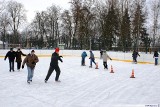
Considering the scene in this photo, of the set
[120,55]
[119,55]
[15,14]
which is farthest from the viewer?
[15,14]

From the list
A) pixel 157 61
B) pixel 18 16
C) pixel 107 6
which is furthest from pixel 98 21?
pixel 157 61

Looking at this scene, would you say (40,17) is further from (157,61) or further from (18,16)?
(157,61)

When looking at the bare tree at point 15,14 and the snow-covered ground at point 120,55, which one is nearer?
the snow-covered ground at point 120,55

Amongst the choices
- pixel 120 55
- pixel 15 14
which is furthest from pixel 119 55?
pixel 15 14

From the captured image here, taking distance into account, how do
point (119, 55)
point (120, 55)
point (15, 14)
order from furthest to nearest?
1. point (15, 14)
2. point (119, 55)
3. point (120, 55)

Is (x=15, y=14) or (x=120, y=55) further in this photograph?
(x=15, y=14)

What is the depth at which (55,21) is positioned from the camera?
60688 mm

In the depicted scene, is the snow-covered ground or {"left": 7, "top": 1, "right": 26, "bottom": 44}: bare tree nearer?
the snow-covered ground

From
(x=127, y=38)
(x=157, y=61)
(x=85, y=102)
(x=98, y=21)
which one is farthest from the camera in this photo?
(x=98, y=21)

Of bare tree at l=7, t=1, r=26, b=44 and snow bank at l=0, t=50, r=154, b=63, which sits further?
bare tree at l=7, t=1, r=26, b=44

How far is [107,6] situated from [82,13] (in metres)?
4.90

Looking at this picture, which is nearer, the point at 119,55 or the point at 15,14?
the point at 119,55

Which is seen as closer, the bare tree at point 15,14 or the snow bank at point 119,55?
the snow bank at point 119,55

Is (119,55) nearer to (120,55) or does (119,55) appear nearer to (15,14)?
(120,55)
